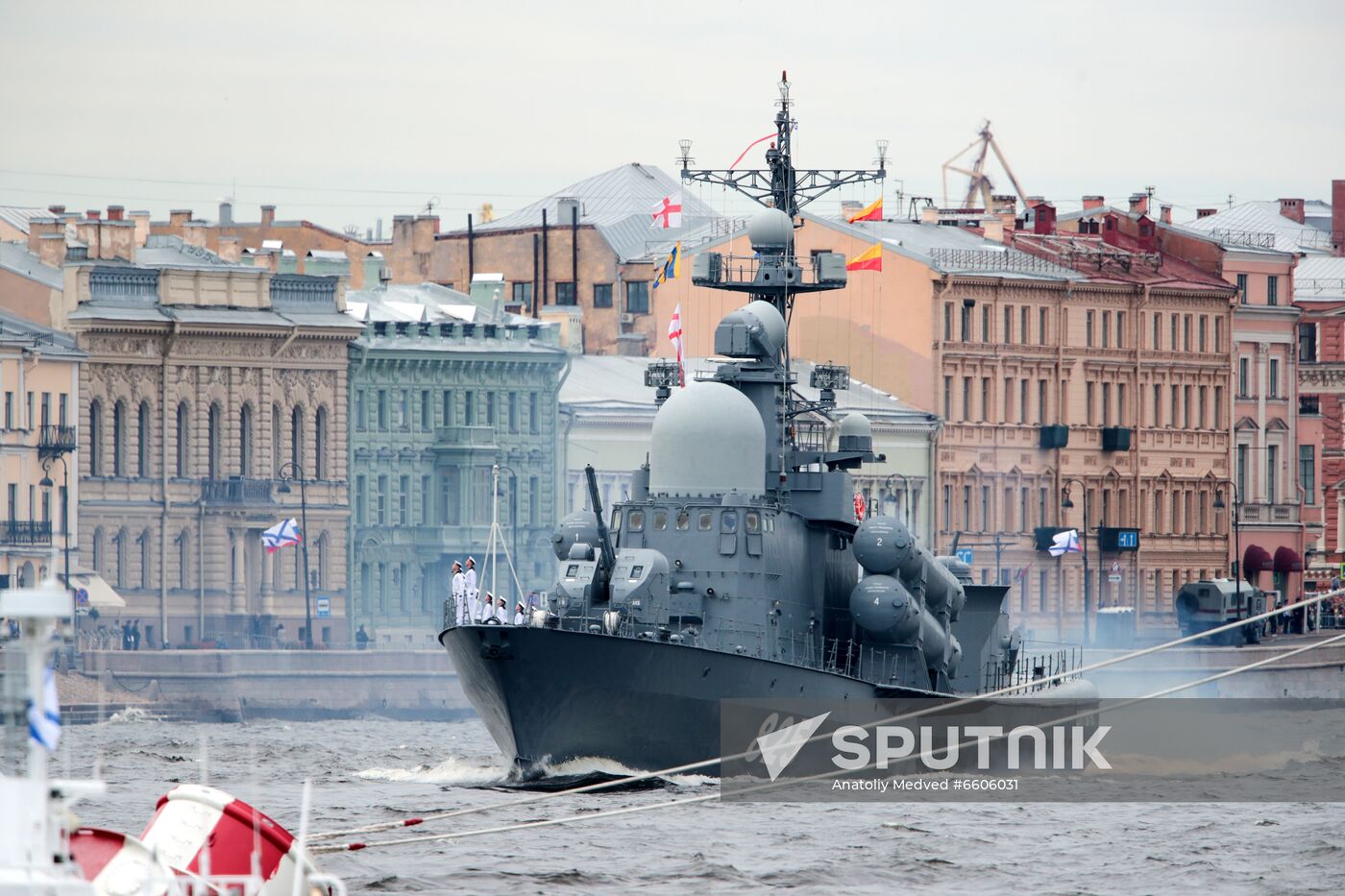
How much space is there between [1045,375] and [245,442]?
2853 centimetres

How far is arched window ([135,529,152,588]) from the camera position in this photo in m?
85.4

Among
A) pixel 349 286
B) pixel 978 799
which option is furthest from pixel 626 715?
pixel 349 286

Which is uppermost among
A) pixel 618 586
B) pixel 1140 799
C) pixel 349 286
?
pixel 349 286

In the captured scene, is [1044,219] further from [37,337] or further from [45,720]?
[45,720]

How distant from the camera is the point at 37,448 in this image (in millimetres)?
83125

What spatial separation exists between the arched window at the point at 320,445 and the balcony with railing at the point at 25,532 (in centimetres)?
996

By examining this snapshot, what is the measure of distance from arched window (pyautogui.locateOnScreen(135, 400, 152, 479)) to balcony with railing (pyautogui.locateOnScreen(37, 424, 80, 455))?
3067mm

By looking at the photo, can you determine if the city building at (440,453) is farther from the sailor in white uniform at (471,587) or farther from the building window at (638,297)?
the sailor in white uniform at (471,587)

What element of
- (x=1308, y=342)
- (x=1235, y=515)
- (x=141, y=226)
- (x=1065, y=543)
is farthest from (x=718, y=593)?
(x=1308, y=342)

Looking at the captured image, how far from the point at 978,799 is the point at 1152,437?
206 feet

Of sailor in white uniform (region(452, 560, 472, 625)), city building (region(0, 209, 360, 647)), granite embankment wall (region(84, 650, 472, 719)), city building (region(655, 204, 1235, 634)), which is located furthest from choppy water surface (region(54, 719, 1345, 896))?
city building (region(655, 204, 1235, 634))

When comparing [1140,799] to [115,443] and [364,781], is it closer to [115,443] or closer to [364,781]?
A: [364,781]

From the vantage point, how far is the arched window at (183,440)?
8756 centimetres

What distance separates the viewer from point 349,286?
334ft
